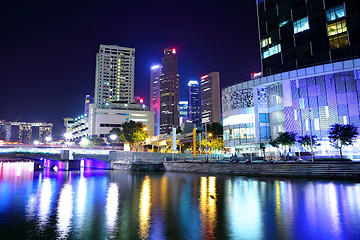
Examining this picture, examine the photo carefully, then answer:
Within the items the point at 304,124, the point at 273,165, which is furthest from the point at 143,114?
the point at 273,165

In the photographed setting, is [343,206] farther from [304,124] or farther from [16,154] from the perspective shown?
[16,154]

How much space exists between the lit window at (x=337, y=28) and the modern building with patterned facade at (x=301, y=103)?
36.8 ft

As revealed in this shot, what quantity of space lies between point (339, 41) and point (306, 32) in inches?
369

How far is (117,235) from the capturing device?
10.6 meters

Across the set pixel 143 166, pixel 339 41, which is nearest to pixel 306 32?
pixel 339 41

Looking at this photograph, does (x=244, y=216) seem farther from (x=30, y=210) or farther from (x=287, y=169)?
(x=287, y=169)

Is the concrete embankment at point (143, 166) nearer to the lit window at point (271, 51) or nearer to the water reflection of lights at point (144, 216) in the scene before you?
the water reflection of lights at point (144, 216)

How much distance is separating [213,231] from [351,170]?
30.1m

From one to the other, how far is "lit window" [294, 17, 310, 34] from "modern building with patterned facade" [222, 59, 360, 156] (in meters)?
14.8

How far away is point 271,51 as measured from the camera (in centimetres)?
8350

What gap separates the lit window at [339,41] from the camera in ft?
216

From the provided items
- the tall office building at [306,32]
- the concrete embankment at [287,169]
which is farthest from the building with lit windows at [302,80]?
the concrete embankment at [287,169]

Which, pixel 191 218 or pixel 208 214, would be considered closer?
pixel 191 218

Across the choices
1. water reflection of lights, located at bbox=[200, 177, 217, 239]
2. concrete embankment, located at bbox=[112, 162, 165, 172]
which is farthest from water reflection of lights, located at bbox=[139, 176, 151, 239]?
concrete embankment, located at bbox=[112, 162, 165, 172]
